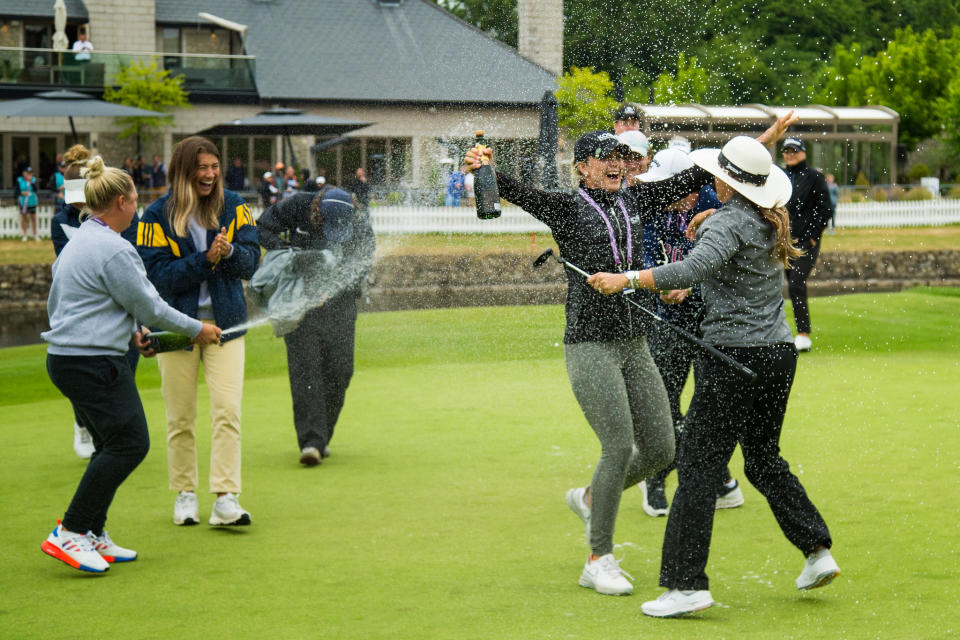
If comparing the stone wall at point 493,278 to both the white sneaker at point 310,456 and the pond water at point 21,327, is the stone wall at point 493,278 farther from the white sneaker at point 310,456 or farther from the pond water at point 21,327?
the white sneaker at point 310,456

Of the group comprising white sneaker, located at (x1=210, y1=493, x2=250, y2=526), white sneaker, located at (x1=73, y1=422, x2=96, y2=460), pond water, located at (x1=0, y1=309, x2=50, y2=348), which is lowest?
pond water, located at (x1=0, y1=309, x2=50, y2=348)

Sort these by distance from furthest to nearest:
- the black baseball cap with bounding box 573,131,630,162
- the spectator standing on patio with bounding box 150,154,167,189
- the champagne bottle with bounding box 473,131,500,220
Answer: the spectator standing on patio with bounding box 150,154,167,189 → the black baseball cap with bounding box 573,131,630,162 → the champagne bottle with bounding box 473,131,500,220

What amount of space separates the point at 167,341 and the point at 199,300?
436 mm

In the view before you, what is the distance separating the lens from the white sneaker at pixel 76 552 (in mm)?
6016

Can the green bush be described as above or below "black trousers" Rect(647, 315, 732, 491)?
above

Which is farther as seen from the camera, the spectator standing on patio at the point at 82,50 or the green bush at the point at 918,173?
the green bush at the point at 918,173

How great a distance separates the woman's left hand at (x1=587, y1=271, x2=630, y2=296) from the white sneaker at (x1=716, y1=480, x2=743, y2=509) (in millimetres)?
2274

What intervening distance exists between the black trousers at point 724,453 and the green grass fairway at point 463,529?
26 cm

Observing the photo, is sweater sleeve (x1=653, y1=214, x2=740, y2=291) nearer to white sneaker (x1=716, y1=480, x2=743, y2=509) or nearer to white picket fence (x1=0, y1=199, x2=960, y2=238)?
white sneaker (x1=716, y1=480, x2=743, y2=509)

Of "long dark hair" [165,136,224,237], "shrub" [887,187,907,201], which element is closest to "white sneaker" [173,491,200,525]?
"long dark hair" [165,136,224,237]

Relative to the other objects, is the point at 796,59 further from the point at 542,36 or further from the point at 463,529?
the point at 463,529

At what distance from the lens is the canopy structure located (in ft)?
120

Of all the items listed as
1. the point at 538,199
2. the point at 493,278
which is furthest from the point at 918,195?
the point at 538,199

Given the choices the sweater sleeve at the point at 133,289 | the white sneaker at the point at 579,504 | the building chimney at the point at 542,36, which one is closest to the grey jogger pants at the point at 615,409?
the white sneaker at the point at 579,504
